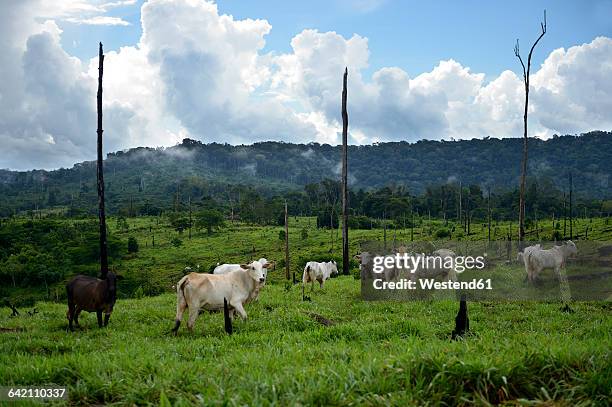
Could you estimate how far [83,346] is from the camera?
9.52 metres

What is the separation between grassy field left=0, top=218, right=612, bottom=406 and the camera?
4987mm

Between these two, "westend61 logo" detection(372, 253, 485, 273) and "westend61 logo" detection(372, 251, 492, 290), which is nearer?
"westend61 logo" detection(372, 253, 485, 273)

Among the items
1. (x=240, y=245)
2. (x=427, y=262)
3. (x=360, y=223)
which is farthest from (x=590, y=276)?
(x=360, y=223)

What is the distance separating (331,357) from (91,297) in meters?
8.42

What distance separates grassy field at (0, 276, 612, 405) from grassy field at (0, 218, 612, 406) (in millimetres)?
19

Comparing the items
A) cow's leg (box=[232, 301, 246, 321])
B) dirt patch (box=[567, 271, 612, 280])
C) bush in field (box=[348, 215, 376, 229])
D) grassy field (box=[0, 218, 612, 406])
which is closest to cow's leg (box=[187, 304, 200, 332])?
grassy field (box=[0, 218, 612, 406])

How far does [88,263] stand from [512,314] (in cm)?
6134

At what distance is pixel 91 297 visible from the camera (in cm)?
1288

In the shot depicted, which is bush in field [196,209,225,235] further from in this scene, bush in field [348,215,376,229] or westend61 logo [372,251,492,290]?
westend61 logo [372,251,492,290]

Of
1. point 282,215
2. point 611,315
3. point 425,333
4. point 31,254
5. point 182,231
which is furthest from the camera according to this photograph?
point 282,215

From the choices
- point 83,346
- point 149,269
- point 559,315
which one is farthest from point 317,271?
point 149,269

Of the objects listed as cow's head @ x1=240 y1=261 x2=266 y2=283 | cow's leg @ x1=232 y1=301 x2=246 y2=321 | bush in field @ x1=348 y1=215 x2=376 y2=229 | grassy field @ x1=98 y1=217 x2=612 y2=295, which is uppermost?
cow's head @ x1=240 y1=261 x2=266 y2=283

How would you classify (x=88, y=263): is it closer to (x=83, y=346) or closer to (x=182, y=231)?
(x=182, y=231)

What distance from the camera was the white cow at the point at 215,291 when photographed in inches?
454
